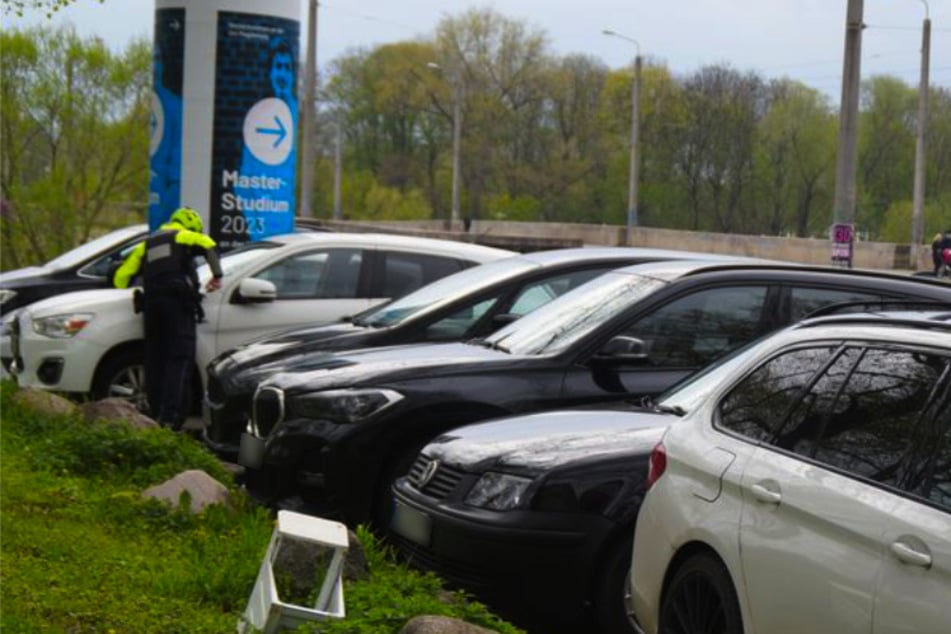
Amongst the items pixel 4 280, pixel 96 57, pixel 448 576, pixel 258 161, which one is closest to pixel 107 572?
pixel 448 576

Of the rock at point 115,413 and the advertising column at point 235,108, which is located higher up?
the advertising column at point 235,108

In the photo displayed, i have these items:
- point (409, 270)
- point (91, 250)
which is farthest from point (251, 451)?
point (91, 250)

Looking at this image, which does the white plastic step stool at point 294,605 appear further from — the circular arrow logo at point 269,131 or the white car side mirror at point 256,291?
the circular arrow logo at point 269,131

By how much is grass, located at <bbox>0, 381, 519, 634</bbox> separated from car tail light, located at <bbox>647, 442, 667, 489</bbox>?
0.74 metres

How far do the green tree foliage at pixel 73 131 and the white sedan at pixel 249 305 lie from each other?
14652 millimetres

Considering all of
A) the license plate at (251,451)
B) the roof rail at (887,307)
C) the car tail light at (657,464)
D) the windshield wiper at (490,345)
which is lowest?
the license plate at (251,451)

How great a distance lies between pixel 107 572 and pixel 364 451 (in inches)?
67.0

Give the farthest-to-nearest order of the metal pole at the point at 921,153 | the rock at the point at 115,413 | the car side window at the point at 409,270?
the metal pole at the point at 921,153
the car side window at the point at 409,270
the rock at the point at 115,413

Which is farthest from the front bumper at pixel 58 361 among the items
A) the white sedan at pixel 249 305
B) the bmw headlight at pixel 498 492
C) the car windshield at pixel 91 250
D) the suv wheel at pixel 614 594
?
the suv wheel at pixel 614 594

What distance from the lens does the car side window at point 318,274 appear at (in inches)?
522

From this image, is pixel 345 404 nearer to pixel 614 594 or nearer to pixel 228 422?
pixel 228 422

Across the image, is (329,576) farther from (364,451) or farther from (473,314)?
(473,314)

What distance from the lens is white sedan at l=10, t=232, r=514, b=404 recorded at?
13125mm

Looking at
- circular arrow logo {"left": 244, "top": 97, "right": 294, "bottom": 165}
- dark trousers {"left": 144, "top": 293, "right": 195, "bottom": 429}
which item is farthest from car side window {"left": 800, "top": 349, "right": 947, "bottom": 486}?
circular arrow logo {"left": 244, "top": 97, "right": 294, "bottom": 165}
